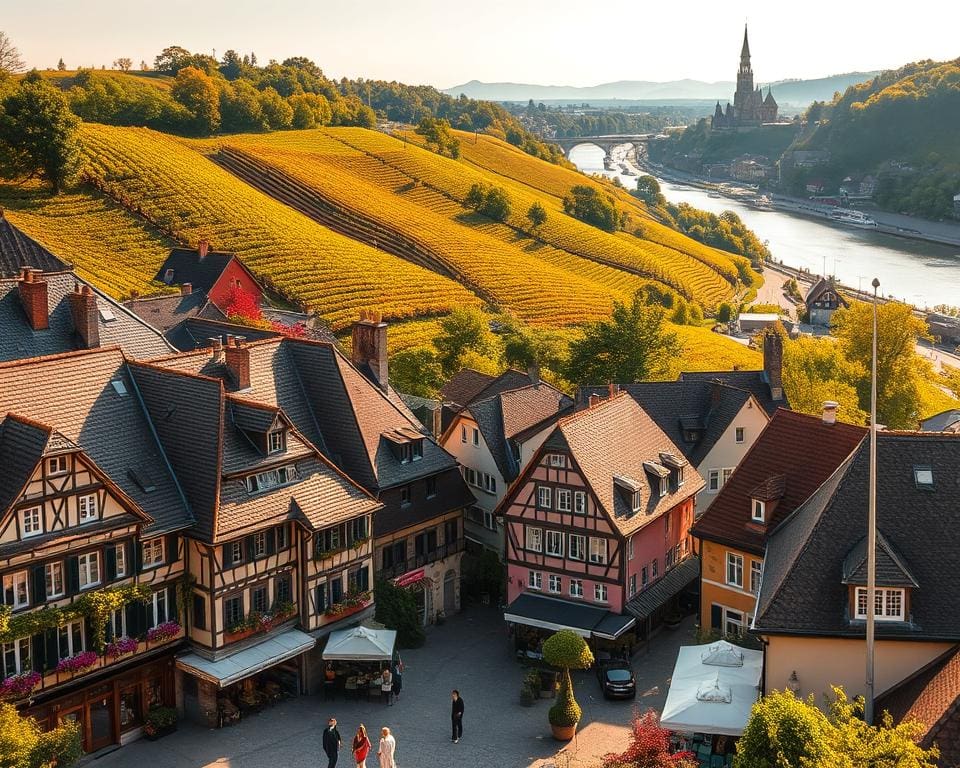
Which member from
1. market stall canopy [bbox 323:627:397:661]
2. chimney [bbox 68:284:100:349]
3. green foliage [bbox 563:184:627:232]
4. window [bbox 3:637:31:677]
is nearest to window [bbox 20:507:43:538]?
window [bbox 3:637:31:677]

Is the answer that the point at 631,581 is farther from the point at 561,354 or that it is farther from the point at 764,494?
the point at 561,354

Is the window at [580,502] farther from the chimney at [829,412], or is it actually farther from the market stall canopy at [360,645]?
the chimney at [829,412]

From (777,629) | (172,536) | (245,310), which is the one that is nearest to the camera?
(777,629)

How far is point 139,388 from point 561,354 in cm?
4514

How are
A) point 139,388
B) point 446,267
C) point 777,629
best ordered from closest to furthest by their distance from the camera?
point 777,629
point 139,388
point 446,267

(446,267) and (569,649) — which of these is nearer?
(569,649)

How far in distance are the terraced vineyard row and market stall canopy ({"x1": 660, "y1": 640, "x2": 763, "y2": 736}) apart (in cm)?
6072

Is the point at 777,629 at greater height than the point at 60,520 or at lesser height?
lesser

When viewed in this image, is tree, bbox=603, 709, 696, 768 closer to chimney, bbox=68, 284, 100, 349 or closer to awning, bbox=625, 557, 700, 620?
awning, bbox=625, 557, 700, 620

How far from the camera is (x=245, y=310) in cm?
7694

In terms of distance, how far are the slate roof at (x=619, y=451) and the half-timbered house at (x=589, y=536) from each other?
0.05 meters

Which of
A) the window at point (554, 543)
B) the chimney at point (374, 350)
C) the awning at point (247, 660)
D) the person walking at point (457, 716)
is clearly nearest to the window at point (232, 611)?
the awning at point (247, 660)

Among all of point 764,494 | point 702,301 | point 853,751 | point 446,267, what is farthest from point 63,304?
point 702,301

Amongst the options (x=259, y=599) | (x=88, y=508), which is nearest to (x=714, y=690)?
(x=259, y=599)
